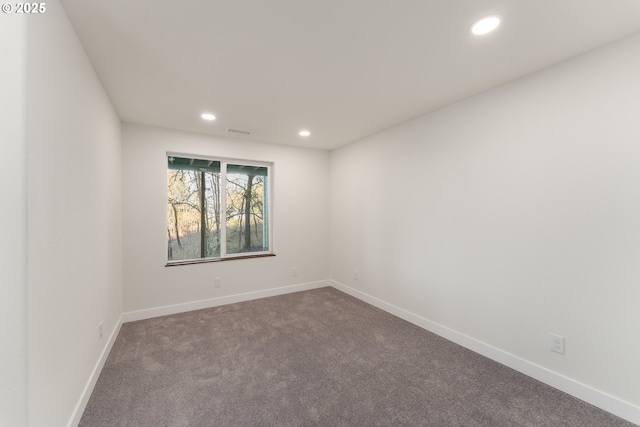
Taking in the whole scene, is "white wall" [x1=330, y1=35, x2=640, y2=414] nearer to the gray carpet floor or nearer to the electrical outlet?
the electrical outlet

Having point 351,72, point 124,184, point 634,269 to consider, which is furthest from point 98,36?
point 634,269

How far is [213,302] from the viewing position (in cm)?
370

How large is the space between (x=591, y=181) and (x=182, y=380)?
3354 mm

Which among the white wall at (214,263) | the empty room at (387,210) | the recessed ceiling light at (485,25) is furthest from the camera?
the white wall at (214,263)

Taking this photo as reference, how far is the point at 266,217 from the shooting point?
4324mm

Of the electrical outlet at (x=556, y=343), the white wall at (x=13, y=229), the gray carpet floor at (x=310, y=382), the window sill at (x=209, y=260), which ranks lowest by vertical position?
the gray carpet floor at (x=310, y=382)

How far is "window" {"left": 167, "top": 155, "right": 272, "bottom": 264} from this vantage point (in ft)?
12.1

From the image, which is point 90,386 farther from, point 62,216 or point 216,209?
point 216,209

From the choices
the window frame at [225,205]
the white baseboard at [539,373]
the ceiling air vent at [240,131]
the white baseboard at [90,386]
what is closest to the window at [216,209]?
the window frame at [225,205]

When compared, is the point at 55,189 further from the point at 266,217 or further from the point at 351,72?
the point at 266,217

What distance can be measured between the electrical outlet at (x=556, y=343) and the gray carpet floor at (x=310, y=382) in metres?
0.29

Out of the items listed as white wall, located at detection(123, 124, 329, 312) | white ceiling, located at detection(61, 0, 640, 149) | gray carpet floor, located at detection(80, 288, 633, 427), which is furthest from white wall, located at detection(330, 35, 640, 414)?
white wall, located at detection(123, 124, 329, 312)

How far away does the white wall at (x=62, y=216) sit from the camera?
1.16 m

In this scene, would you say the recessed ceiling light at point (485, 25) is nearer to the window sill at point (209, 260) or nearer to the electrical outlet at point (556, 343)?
the electrical outlet at point (556, 343)
